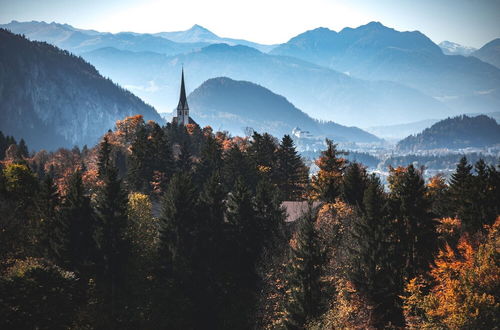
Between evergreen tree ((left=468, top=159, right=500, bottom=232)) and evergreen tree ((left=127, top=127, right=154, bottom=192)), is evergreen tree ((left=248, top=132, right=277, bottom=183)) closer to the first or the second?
evergreen tree ((left=127, top=127, right=154, bottom=192))

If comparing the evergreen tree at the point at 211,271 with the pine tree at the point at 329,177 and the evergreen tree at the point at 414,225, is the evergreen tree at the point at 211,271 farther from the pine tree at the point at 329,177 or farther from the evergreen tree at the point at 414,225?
the evergreen tree at the point at 414,225

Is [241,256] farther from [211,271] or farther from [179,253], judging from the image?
[179,253]

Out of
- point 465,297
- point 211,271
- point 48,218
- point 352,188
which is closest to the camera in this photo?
point 465,297

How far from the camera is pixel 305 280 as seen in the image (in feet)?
130

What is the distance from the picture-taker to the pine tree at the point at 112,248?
143 ft

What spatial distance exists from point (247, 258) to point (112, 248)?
11966 mm

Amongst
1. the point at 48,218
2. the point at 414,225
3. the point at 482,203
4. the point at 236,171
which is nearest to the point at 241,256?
the point at 414,225

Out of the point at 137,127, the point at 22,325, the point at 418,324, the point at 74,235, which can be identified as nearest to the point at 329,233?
the point at 418,324

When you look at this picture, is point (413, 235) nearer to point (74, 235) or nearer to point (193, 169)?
point (74, 235)

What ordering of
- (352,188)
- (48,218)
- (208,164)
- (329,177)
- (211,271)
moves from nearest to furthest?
(48,218), (211,271), (352,188), (329,177), (208,164)

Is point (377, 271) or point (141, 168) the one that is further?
point (141, 168)

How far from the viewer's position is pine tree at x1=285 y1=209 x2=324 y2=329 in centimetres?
3906

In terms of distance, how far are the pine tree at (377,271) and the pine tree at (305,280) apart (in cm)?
278

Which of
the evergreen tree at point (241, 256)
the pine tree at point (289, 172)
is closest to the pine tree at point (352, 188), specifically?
the evergreen tree at point (241, 256)
